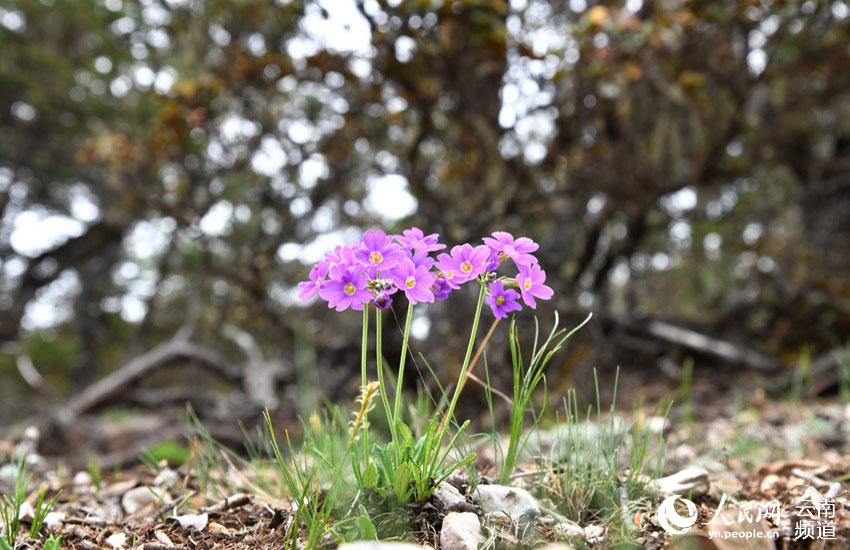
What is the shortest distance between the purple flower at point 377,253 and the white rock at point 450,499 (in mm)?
485

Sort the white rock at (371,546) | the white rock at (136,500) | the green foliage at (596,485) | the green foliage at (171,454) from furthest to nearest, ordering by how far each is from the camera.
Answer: the green foliage at (171,454)
the white rock at (136,500)
the green foliage at (596,485)
the white rock at (371,546)

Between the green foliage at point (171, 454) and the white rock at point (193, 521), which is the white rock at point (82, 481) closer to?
the green foliage at point (171, 454)

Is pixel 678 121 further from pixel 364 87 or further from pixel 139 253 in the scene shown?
pixel 139 253

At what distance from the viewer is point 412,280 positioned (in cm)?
125

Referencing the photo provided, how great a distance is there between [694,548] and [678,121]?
4.53 meters

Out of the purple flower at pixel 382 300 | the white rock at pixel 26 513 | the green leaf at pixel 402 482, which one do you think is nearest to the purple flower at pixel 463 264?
the purple flower at pixel 382 300

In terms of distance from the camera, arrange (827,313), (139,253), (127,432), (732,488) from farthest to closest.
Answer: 1. (139,253)
2. (827,313)
3. (127,432)
4. (732,488)

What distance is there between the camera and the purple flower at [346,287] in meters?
1.22

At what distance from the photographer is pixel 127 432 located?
4469 mm

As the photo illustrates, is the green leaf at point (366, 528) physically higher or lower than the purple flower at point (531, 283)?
lower

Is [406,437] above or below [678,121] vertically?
below

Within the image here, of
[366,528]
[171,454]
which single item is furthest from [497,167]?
[366,528]

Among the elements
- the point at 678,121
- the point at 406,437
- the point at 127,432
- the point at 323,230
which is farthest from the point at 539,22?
the point at 127,432

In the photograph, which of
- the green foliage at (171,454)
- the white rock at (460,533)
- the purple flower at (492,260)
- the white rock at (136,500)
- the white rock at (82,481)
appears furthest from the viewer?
the green foliage at (171,454)
